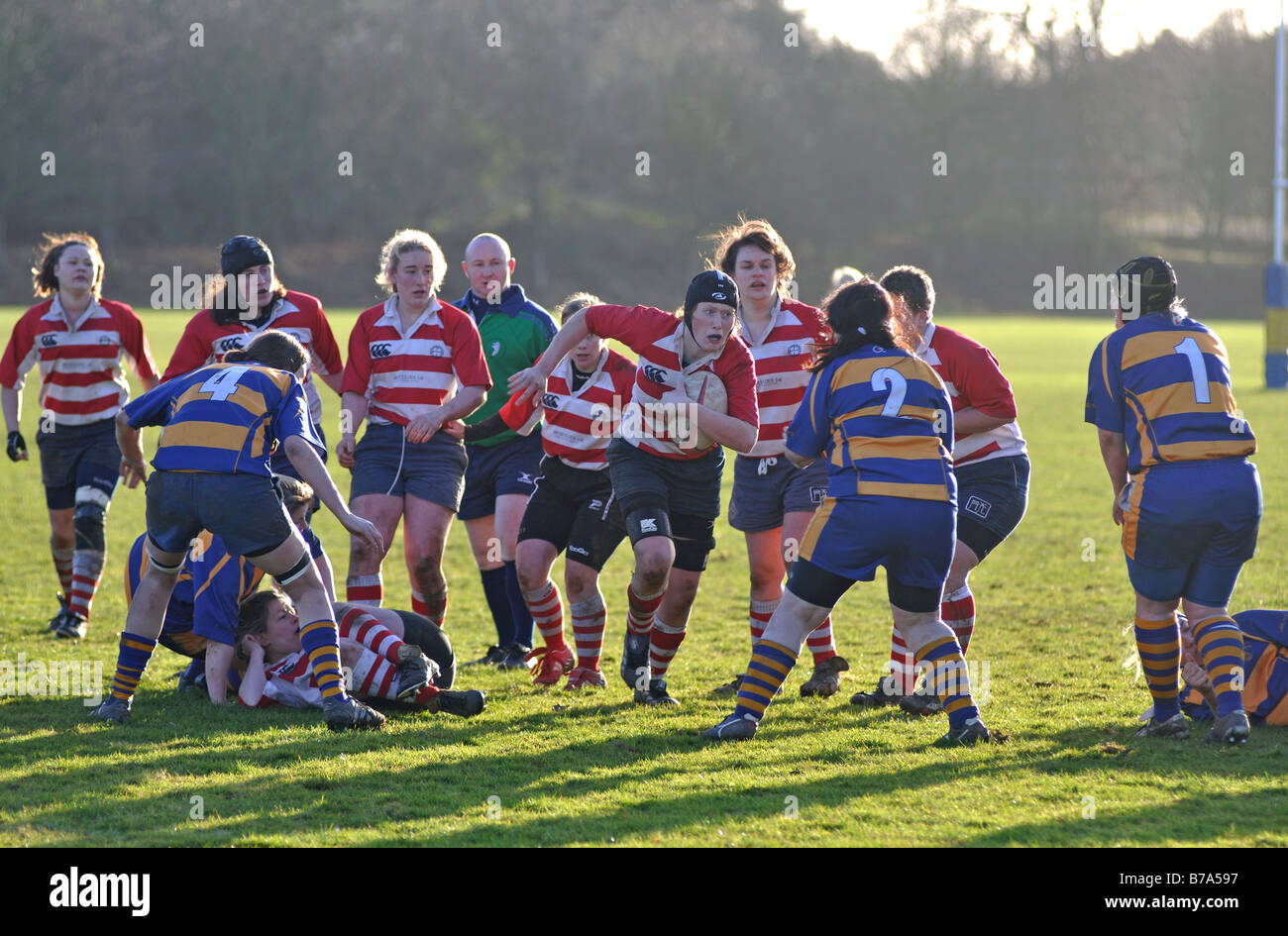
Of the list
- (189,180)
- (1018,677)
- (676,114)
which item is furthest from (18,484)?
(676,114)

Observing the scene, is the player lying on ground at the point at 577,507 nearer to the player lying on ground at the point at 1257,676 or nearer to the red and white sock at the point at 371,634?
the red and white sock at the point at 371,634

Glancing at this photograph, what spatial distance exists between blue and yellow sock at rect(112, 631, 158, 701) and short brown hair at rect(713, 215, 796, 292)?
3.05 meters

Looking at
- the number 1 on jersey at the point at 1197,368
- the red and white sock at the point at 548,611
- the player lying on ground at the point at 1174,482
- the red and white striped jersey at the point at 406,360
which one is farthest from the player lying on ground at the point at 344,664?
the number 1 on jersey at the point at 1197,368

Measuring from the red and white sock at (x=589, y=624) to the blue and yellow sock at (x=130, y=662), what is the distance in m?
1.93

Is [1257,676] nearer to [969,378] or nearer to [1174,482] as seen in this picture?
[1174,482]

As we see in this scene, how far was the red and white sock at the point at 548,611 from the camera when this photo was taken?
676 centimetres

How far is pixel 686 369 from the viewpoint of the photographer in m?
6.00

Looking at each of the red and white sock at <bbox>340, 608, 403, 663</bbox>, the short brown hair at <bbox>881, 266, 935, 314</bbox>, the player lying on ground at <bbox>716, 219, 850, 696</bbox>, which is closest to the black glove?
the red and white sock at <bbox>340, 608, 403, 663</bbox>

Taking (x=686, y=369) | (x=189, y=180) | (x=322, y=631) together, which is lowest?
(x=322, y=631)

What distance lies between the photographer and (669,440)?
6.08 meters

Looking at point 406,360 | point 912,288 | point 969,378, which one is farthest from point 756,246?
point 406,360
